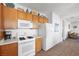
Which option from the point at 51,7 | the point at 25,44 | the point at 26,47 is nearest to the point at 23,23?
the point at 25,44

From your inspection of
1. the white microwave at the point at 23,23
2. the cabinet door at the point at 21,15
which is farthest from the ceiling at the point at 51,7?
the white microwave at the point at 23,23

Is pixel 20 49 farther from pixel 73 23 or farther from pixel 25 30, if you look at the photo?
pixel 73 23

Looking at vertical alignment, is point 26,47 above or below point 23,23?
below

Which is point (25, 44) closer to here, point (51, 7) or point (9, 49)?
point (9, 49)

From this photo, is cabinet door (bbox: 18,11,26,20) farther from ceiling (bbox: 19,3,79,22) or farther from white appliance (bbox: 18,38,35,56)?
white appliance (bbox: 18,38,35,56)

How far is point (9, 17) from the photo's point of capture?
3.32 metres

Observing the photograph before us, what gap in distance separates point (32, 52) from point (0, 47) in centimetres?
172

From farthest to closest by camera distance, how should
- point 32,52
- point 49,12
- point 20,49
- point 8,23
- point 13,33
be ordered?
point 49,12 → point 32,52 → point 13,33 → point 20,49 → point 8,23

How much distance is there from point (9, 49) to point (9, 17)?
39.1 inches

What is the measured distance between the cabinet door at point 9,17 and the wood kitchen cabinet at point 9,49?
0.60m

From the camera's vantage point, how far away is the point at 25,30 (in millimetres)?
4520

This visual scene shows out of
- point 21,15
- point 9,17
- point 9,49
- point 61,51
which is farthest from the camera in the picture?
point 61,51


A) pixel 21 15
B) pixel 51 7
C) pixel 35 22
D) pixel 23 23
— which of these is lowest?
pixel 23 23

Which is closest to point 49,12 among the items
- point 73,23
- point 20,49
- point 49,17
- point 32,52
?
point 49,17
